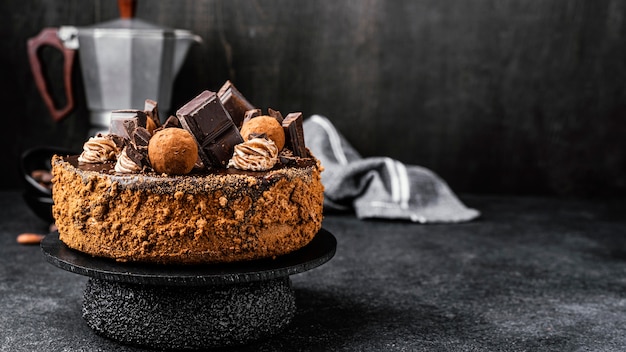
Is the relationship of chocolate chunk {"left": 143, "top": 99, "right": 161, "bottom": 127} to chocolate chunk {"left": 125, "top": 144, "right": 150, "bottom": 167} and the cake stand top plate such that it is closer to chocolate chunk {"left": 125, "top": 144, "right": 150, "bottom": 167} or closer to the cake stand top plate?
chocolate chunk {"left": 125, "top": 144, "right": 150, "bottom": 167}

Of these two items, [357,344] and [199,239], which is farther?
[357,344]

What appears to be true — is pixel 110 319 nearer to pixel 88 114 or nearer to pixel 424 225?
pixel 424 225

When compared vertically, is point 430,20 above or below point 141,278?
above

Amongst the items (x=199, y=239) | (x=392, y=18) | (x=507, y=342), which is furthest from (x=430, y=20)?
(x=199, y=239)

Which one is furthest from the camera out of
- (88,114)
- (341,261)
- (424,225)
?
(88,114)

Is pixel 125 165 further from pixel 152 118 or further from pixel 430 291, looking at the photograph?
pixel 430 291

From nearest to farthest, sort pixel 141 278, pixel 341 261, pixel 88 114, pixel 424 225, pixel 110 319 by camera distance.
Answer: pixel 141 278
pixel 110 319
pixel 341 261
pixel 424 225
pixel 88 114

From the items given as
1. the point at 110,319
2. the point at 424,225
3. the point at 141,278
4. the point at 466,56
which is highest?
the point at 466,56
